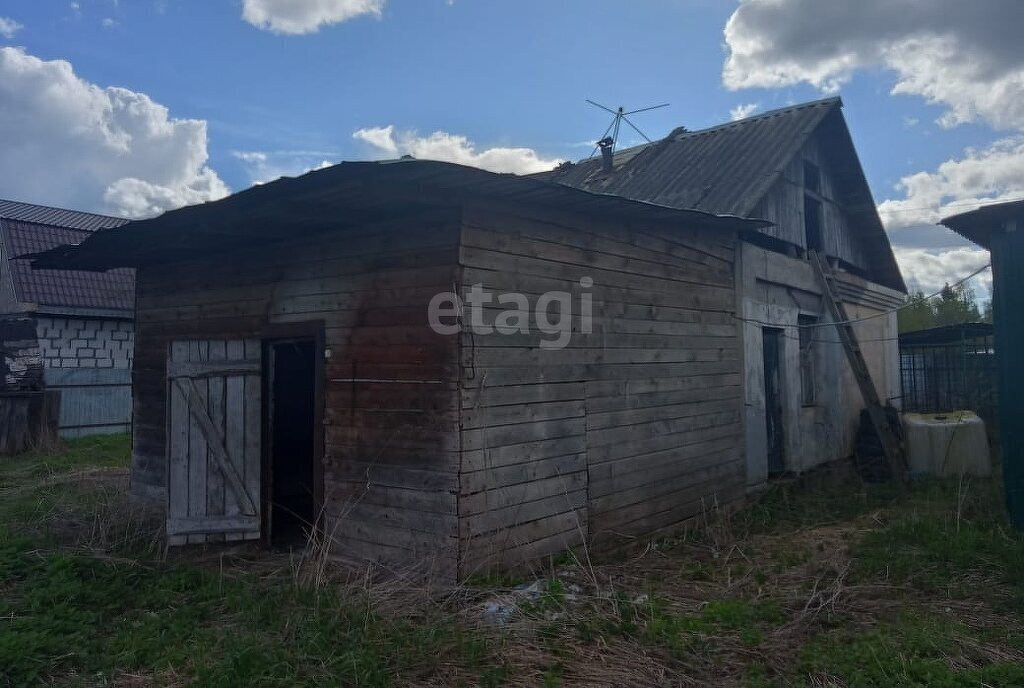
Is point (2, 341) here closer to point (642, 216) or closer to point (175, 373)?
point (175, 373)

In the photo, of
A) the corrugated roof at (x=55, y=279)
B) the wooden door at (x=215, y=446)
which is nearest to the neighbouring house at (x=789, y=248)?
the wooden door at (x=215, y=446)

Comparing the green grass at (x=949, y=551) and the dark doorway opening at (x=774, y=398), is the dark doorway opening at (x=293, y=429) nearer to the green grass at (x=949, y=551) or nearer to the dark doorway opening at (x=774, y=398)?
the dark doorway opening at (x=774, y=398)

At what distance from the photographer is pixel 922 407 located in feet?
54.2

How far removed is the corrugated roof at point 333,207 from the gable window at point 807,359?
12.4ft

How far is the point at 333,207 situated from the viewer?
5012 mm

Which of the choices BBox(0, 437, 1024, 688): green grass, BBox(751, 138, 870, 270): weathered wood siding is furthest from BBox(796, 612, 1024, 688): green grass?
BBox(751, 138, 870, 270): weathered wood siding

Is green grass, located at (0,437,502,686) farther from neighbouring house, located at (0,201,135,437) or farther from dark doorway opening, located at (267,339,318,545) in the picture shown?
neighbouring house, located at (0,201,135,437)

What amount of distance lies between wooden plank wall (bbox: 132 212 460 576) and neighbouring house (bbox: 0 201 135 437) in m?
10.2

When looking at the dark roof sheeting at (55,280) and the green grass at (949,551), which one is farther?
the dark roof sheeting at (55,280)

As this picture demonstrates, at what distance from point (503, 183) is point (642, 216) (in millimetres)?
2125

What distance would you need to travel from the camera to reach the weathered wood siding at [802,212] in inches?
367

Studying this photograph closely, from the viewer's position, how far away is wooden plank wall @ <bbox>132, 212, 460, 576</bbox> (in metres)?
4.97

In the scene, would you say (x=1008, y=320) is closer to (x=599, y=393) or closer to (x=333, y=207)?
(x=599, y=393)

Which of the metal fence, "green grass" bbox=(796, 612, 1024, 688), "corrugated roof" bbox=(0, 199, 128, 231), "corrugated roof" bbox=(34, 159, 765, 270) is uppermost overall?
"corrugated roof" bbox=(0, 199, 128, 231)
